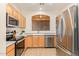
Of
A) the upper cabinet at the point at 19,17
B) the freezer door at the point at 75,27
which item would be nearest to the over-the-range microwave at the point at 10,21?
the upper cabinet at the point at 19,17

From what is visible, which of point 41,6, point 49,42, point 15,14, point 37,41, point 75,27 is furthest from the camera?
point 49,42

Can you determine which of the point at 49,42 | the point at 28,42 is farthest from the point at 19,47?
the point at 49,42

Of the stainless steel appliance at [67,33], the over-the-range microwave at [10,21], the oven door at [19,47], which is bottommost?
the oven door at [19,47]

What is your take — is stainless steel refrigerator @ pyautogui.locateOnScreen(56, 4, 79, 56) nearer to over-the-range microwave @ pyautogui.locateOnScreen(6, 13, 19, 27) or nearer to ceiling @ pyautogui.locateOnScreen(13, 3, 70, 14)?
ceiling @ pyautogui.locateOnScreen(13, 3, 70, 14)

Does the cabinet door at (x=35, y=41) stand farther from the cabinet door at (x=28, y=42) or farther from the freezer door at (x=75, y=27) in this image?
the freezer door at (x=75, y=27)

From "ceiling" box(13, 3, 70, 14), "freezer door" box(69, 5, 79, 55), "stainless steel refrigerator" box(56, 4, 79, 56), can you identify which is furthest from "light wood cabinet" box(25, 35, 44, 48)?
"freezer door" box(69, 5, 79, 55)

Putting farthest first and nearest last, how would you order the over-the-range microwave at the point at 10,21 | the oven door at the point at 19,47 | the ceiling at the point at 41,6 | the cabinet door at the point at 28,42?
the cabinet door at the point at 28,42 → the oven door at the point at 19,47 → the over-the-range microwave at the point at 10,21 → the ceiling at the point at 41,6

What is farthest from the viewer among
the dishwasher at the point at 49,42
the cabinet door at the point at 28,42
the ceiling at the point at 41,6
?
the dishwasher at the point at 49,42

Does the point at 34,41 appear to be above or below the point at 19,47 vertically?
above

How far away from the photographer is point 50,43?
4.23 metres

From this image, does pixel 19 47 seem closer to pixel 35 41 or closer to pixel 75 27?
pixel 35 41

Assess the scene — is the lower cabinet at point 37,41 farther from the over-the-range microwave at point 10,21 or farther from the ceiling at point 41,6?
the ceiling at point 41,6

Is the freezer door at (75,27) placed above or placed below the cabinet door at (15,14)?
below

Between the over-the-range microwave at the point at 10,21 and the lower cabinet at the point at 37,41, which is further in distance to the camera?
the lower cabinet at the point at 37,41
